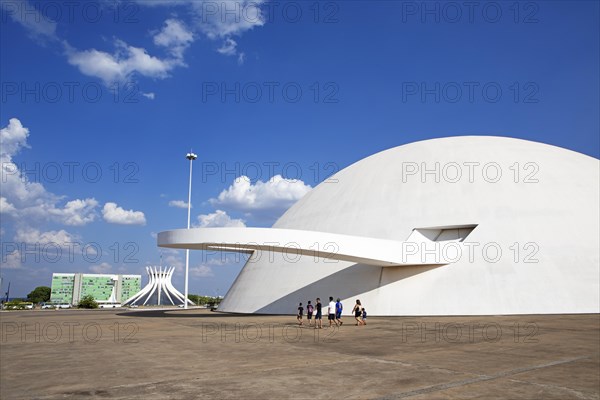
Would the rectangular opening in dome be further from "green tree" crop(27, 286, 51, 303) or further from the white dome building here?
"green tree" crop(27, 286, 51, 303)

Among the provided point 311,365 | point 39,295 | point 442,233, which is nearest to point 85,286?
point 39,295

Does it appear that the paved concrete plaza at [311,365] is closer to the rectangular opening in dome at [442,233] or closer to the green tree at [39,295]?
the rectangular opening in dome at [442,233]

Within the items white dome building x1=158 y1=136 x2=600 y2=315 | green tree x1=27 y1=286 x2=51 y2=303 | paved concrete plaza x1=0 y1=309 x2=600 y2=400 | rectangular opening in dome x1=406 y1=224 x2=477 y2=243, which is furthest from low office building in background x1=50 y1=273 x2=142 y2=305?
paved concrete plaza x1=0 y1=309 x2=600 y2=400

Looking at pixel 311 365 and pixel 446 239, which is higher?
Result: pixel 446 239

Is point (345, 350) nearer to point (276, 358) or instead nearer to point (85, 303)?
point (276, 358)

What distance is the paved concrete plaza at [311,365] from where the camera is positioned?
6715 mm

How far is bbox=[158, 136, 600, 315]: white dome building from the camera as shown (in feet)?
73.3

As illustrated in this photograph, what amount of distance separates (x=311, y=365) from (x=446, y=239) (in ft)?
A: 60.4

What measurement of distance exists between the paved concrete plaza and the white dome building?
7.80 meters

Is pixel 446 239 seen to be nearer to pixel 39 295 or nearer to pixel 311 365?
pixel 311 365

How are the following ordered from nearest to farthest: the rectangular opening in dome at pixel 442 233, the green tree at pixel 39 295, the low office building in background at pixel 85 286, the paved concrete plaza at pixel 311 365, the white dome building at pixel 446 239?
the paved concrete plaza at pixel 311 365 < the white dome building at pixel 446 239 < the rectangular opening in dome at pixel 442 233 < the green tree at pixel 39 295 < the low office building in background at pixel 85 286

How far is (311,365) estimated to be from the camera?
352 inches

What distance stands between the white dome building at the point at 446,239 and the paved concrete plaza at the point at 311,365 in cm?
780

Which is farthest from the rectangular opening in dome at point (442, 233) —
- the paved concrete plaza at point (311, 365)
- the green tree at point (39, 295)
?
the green tree at point (39, 295)
